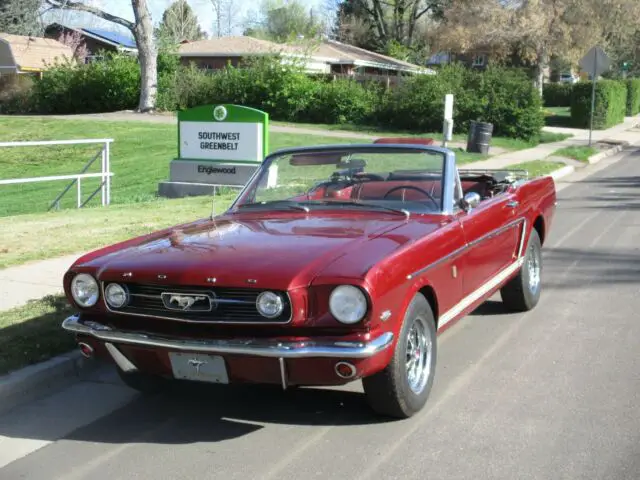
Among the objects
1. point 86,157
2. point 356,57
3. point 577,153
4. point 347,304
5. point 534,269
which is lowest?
point 86,157

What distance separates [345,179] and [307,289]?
213 cm

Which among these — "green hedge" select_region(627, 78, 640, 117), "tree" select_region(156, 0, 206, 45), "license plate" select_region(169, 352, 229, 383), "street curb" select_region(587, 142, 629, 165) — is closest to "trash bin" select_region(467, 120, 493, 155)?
"street curb" select_region(587, 142, 629, 165)

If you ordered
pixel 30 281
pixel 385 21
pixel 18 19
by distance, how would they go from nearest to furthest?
pixel 30 281 < pixel 18 19 < pixel 385 21

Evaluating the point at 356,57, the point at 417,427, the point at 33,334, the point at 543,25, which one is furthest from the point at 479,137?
the point at 356,57

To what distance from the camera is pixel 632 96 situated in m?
46.4

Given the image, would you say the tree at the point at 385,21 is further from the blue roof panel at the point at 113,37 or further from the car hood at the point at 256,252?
the car hood at the point at 256,252

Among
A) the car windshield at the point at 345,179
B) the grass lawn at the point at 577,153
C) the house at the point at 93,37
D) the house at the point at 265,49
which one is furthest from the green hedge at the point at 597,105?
the house at the point at 93,37

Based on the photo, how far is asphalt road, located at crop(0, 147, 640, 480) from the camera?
4.26 metres

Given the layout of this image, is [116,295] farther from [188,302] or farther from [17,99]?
[17,99]

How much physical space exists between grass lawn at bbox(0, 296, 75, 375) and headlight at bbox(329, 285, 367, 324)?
238 centimetres

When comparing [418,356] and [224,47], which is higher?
[224,47]

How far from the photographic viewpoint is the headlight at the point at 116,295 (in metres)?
4.72

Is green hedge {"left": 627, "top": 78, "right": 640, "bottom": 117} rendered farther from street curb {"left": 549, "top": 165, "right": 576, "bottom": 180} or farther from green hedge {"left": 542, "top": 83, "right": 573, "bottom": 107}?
street curb {"left": 549, "top": 165, "right": 576, "bottom": 180}

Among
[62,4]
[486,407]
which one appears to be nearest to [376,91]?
[62,4]
